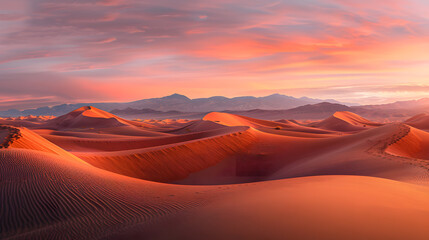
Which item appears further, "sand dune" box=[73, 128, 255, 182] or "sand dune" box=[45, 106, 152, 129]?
"sand dune" box=[45, 106, 152, 129]

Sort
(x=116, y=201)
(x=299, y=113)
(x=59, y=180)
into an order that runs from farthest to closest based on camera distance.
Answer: (x=299, y=113)
(x=59, y=180)
(x=116, y=201)

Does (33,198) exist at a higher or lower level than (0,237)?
higher

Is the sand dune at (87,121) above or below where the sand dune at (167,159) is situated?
above

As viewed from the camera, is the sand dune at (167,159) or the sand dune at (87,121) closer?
the sand dune at (167,159)

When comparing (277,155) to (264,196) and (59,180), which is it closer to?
(264,196)

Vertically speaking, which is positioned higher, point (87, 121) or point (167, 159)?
point (87, 121)

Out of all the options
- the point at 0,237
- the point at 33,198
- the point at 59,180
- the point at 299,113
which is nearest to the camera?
the point at 0,237

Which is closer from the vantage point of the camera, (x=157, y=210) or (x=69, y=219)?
(x=69, y=219)

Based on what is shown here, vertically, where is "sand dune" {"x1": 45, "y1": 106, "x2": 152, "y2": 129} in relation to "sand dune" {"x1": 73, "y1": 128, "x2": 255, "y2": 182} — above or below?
above

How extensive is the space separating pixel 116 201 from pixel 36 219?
4.30 ft

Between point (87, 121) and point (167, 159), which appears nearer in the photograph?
point (167, 159)

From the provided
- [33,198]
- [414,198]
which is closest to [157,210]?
[33,198]

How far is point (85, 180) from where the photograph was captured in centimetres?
603

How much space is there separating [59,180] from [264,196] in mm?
4317
